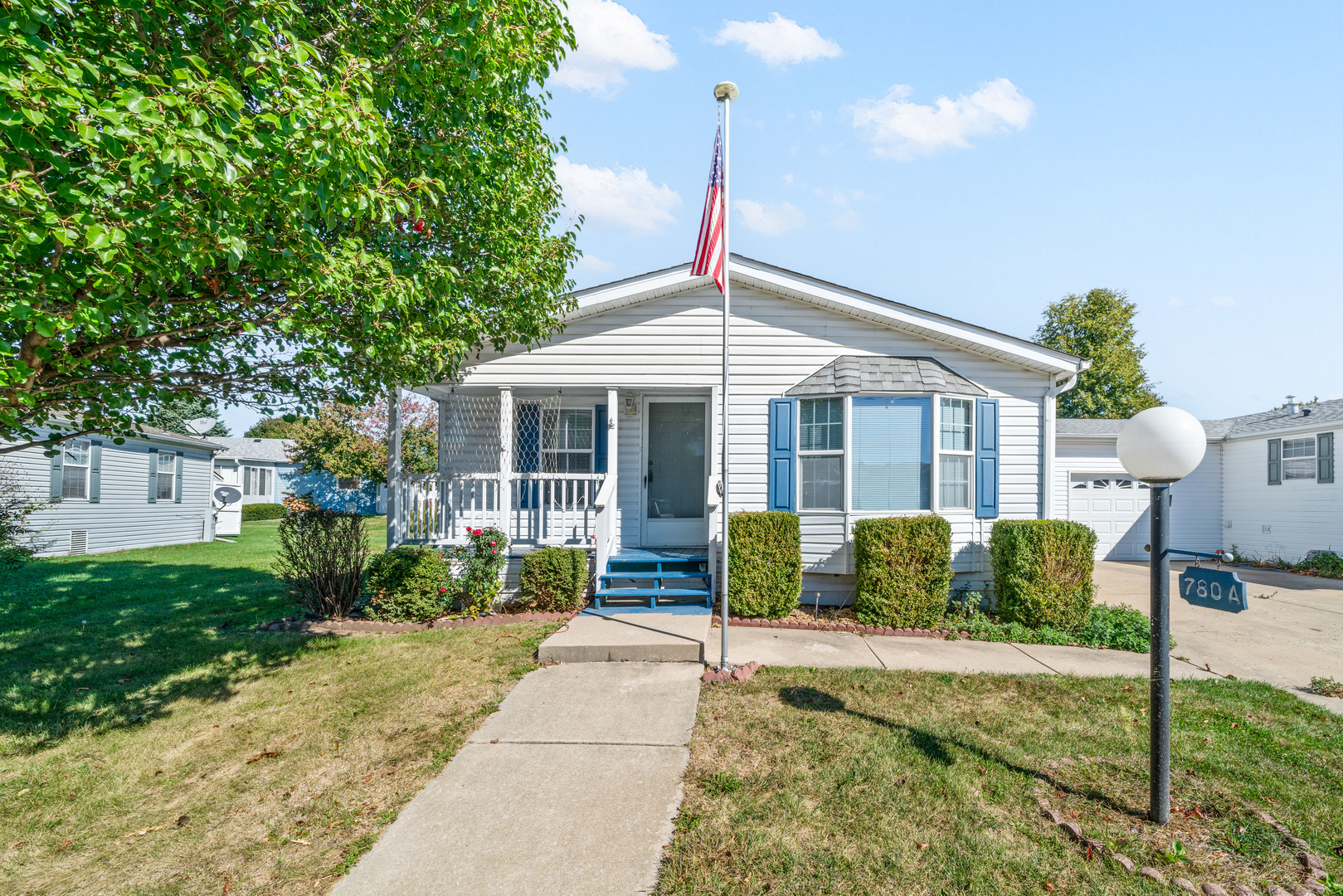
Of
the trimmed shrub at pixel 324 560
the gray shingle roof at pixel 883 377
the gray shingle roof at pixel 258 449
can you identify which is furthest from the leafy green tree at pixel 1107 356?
the gray shingle roof at pixel 258 449

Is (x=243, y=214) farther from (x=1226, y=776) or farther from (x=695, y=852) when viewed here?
(x=1226, y=776)

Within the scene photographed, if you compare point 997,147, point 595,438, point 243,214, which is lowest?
point 595,438

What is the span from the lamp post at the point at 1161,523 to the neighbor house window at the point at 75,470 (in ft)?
62.0

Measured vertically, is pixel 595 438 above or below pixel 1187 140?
below

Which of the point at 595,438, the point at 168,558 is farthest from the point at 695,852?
the point at 168,558

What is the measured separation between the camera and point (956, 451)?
758 centimetres

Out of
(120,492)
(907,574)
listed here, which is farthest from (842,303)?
(120,492)

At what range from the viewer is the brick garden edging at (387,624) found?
672 cm

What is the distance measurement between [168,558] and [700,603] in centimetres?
1311

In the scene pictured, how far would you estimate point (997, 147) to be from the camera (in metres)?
7.84

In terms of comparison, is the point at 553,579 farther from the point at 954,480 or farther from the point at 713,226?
the point at 954,480

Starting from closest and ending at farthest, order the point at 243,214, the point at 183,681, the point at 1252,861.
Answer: the point at 1252,861 → the point at 243,214 → the point at 183,681

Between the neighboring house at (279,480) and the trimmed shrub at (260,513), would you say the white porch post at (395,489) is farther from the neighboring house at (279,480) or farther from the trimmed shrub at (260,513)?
the neighboring house at (279,480)

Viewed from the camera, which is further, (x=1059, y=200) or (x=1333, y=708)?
(x=1059, y=200)
